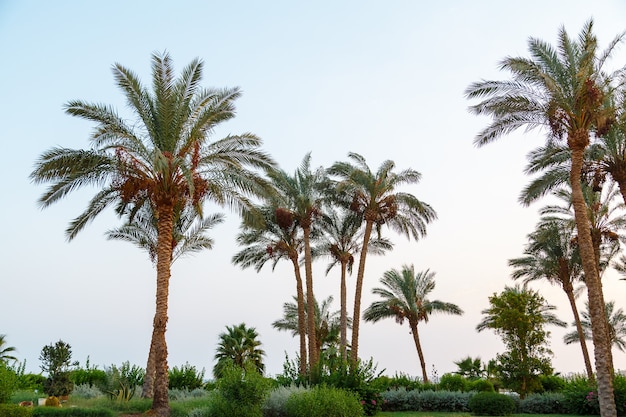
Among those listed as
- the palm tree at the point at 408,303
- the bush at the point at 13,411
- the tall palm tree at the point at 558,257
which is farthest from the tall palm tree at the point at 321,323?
the bush at the point at 13,411

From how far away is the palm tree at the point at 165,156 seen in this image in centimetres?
1947

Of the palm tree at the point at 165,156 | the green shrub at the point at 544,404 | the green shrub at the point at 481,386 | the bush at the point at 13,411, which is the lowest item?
the green shrub at the point at 544,404

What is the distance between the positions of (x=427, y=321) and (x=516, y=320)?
1377 cm

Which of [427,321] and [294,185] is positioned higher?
[294,185]

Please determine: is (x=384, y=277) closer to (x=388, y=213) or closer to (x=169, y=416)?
(x=388, y=213)

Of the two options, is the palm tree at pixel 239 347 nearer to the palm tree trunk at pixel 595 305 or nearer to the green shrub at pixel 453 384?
the green shrub at pixel 453 384

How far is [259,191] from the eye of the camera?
21141 millimetres

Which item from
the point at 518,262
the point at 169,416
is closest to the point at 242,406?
the point at 169,416

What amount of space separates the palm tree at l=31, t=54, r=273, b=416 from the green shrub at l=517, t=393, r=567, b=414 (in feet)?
55.9

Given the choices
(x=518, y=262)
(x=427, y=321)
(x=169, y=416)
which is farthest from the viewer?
(x=427, y=321)

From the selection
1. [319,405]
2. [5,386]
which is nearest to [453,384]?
[319,405]

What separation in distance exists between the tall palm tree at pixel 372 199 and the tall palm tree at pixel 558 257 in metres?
7.36

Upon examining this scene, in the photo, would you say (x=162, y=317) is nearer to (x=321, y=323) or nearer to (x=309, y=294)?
(x=309, y=294)

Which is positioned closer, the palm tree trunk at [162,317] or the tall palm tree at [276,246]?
the palm tree trunk at [162,317]
